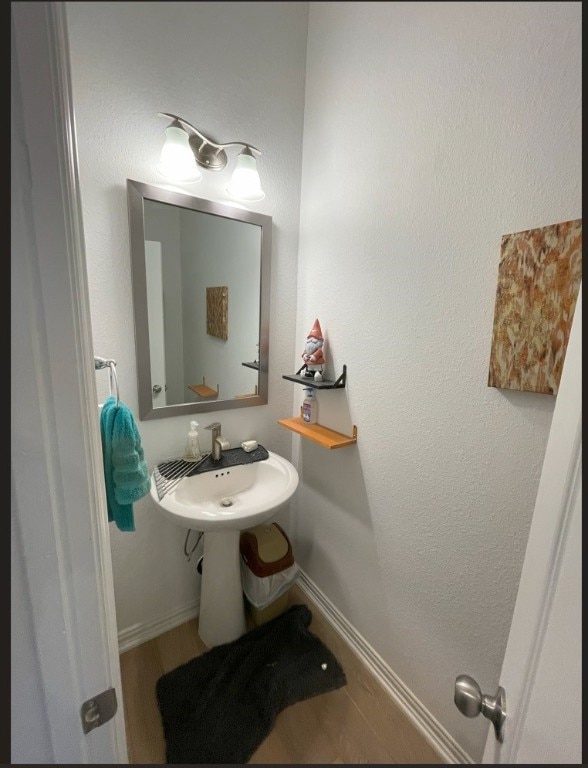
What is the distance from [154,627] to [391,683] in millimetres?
974

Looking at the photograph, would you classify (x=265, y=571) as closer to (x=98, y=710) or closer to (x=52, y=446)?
(x=98, y=710)

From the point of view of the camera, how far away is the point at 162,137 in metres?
0.64

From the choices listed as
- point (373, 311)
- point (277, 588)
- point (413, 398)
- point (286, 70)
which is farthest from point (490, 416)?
point (277, 588)

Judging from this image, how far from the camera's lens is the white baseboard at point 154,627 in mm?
1190

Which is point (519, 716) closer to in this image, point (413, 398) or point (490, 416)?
point (490, 416)

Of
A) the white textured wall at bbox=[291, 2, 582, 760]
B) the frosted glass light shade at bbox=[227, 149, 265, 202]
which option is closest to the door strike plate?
the white textured wall at bbox=[291, 2, 582, 760]

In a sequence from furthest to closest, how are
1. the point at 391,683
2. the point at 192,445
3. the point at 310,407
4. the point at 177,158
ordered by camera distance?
the point at 310,407, the point at 192,445, the point at 391,683, the point at 177,158

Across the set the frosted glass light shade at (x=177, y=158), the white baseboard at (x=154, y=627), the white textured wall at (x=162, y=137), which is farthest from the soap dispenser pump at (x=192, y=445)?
the frosted glass light shade at (x=177, y=158)

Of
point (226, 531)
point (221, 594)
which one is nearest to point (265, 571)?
point (221, 594)

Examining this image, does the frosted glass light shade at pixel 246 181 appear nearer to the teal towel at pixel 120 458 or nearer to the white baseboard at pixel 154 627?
the teal towel at pixel 120 458

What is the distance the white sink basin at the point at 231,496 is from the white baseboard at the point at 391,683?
2.09ft

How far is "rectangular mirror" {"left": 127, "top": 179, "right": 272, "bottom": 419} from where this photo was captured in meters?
0.85

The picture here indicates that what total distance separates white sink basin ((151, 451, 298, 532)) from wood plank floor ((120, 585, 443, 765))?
0.49 meters

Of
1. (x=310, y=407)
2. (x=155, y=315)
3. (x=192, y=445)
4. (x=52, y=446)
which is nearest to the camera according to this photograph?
(x=52, y=446)
